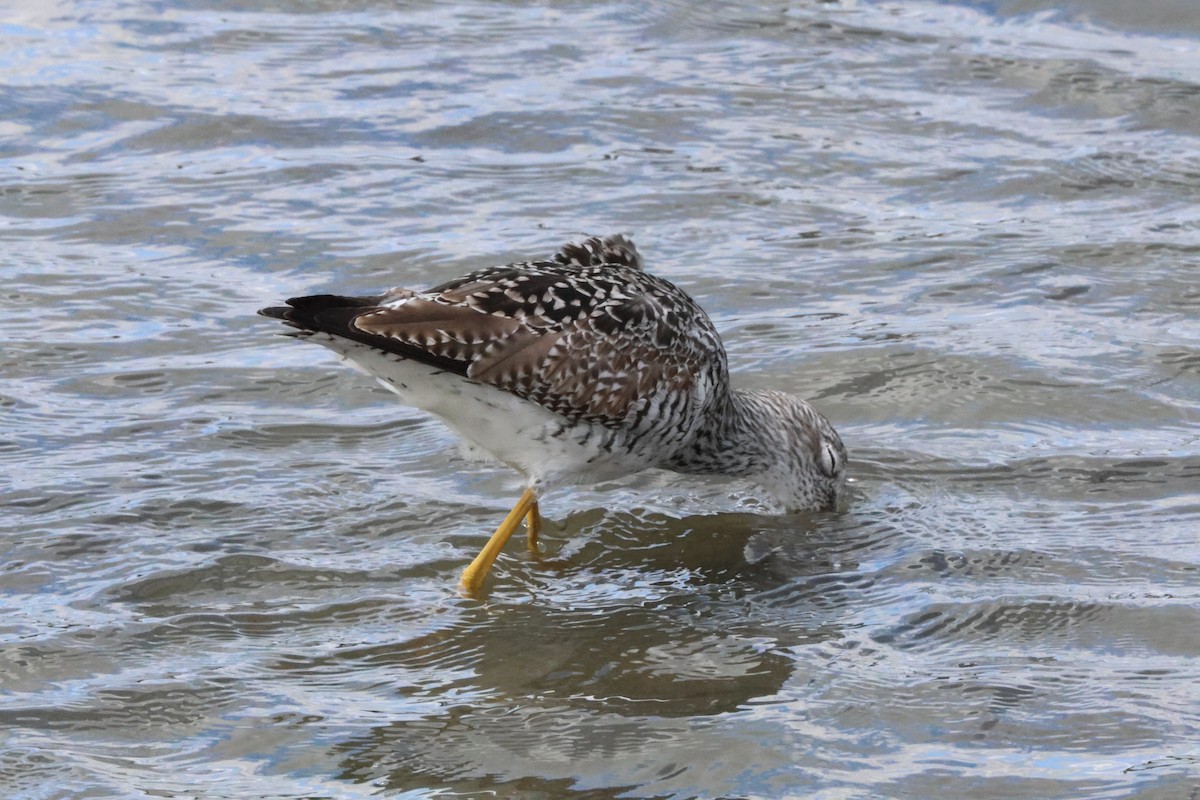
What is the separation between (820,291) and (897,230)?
3.37ft

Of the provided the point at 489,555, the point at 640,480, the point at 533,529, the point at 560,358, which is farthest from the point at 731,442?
the point at 489,555

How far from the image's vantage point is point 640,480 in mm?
8844

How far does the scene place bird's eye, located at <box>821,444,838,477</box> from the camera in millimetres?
8344

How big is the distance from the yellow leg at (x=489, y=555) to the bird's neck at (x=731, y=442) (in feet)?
3.33

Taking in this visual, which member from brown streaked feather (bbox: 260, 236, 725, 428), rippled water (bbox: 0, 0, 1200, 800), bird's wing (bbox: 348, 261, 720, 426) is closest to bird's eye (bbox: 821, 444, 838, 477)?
rippled water (bbox: 0, 0, 1200, 800)

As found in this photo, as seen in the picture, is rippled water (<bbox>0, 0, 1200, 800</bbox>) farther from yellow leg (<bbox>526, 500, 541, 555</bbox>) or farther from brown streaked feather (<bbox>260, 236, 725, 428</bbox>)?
brown streaked feather (<bbox>260, 236, 725, 428</bbox>)

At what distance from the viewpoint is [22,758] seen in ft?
18.6

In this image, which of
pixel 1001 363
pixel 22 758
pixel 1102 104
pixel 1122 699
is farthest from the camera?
pixel 1102 104

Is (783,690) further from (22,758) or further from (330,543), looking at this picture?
(22,758)

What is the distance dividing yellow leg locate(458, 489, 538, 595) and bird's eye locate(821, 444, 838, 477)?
1687mm

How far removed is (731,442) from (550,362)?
5.01 feet

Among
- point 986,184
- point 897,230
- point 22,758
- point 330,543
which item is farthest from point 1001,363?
point 22,758

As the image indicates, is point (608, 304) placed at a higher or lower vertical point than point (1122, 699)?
higher

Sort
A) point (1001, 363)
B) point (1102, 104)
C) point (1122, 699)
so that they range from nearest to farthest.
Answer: point (1122, 699), point (1001, 363), point (1102, 104)
